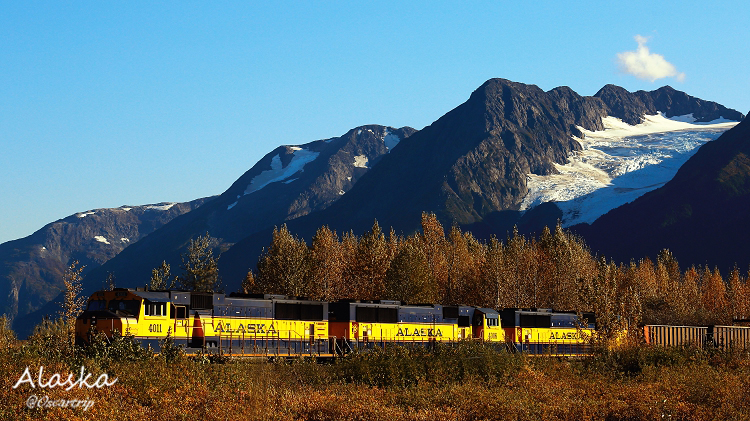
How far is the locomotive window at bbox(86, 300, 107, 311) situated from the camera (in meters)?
43.5

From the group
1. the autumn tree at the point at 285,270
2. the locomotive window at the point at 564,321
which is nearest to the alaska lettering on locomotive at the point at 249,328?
the locomotive window at the point at 564,321

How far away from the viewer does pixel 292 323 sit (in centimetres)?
5212

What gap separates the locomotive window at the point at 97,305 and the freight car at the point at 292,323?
0.06 metres

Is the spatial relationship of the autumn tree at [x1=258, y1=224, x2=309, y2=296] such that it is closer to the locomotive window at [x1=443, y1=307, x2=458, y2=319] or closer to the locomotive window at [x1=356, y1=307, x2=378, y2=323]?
the locomotive window at [x1=443, y1=307, x2=458, y2=319]

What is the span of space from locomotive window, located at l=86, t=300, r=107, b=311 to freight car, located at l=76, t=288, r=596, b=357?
2.3 inches

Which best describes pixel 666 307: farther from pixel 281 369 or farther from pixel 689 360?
pixel 281 369

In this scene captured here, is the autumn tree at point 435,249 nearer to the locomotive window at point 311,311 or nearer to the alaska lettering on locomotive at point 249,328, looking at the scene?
the locomotive window at point 311,311

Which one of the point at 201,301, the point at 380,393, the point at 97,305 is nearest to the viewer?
the point at 380,393

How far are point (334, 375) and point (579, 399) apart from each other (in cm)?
1167

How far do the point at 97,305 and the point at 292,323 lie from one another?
13.5 meters

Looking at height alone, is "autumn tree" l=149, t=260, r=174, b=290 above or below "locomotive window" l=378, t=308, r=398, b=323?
above

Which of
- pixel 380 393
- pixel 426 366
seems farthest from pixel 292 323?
pixel 380 393

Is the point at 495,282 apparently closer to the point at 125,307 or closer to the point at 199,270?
the point at 199,270

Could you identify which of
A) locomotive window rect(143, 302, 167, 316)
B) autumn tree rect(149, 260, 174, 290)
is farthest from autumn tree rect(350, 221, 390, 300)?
locomotive window rect(143, 302, 167, 316)
